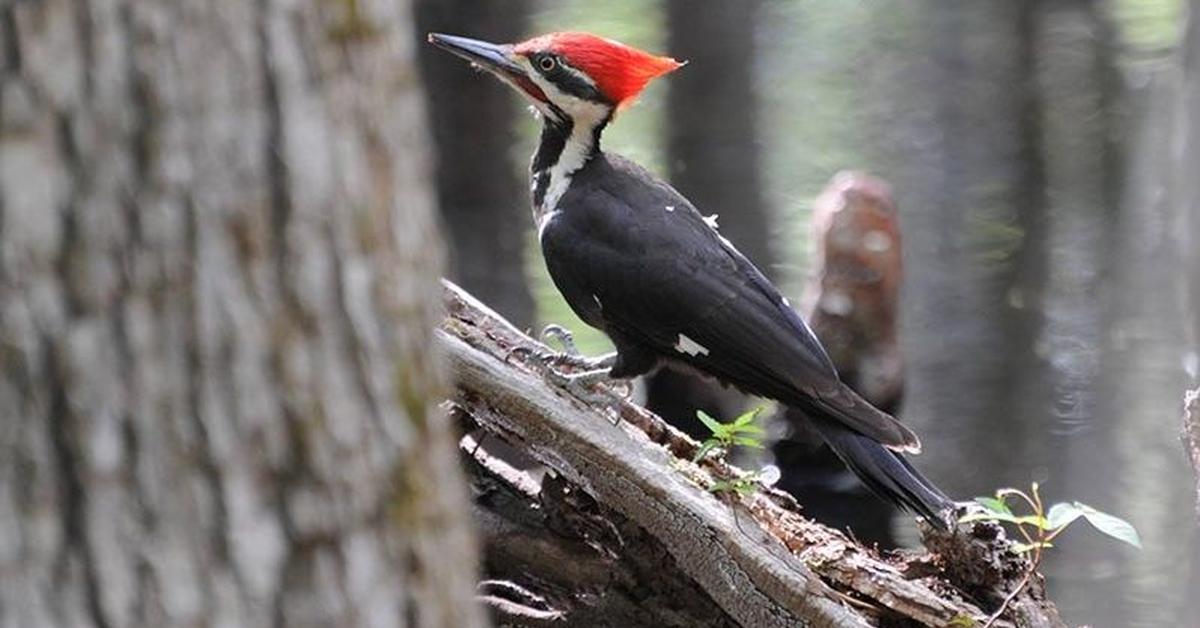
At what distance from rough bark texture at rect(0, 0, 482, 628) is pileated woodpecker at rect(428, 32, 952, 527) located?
77.0 inches

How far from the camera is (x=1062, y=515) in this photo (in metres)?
3.37

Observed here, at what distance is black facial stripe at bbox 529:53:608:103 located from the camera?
4.44m

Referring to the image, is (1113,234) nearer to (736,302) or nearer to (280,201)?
(736,302)

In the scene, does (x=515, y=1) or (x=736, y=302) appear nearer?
(x=736, y=302)

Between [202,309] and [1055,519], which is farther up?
[202,309]

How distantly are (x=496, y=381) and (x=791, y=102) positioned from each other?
293 inches

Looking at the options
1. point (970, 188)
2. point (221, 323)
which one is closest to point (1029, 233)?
point (970, 188)

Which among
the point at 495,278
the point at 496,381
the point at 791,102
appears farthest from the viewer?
the point at 791,102

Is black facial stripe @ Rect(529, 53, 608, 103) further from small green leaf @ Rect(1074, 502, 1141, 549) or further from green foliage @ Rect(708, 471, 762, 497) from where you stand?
small green leaf @ Rect(1074, 502, 1141, 549)

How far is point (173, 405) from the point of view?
1846 millimetres

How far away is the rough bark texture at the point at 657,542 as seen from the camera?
349 centimetres

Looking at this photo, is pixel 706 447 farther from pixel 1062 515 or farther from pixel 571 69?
pixel 571 69

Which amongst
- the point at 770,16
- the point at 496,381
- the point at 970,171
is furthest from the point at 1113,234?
the point at 496,381

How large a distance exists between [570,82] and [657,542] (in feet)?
4.01
